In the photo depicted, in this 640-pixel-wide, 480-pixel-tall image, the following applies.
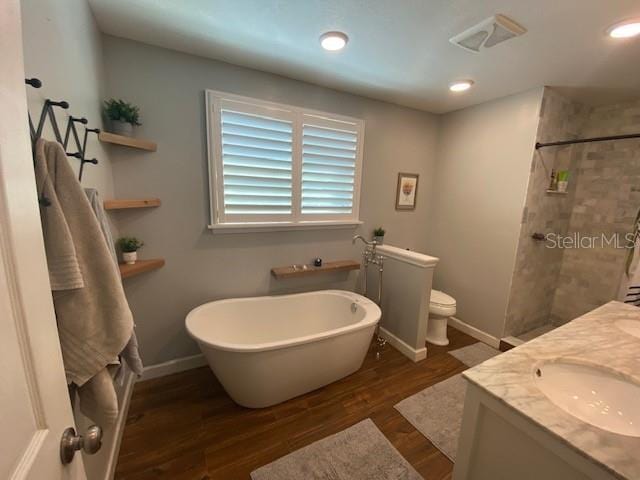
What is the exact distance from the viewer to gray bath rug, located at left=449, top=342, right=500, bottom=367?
248 cm

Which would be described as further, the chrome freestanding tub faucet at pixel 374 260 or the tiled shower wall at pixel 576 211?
the chrome freestanding tub faucet at pixel 374 260

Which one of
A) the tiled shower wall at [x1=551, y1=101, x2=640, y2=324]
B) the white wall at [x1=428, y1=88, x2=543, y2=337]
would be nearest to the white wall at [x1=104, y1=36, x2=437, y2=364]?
the white wall at [x1=428, y1=88, x2=543, y2=337]

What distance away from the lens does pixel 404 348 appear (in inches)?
100

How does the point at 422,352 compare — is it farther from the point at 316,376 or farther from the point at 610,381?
the point at 610,381

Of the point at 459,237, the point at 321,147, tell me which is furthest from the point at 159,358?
the point at 459,237

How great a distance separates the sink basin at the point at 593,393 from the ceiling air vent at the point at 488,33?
5.75 feet

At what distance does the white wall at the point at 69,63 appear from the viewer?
2.95 ft

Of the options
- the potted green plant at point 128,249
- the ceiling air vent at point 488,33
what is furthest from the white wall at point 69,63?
the ceiling air vent at point 488,33

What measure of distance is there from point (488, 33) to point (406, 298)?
2.04 m

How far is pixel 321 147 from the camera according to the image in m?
2.47

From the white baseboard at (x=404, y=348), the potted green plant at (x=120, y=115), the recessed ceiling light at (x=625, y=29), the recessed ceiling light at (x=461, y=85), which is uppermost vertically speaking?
the recessed ceiling light at (x=461, y=85)

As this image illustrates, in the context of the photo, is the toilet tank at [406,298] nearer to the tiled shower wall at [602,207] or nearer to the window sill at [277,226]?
the window sill at [277,226]

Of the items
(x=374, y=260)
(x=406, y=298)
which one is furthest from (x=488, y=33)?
(x=406, y=298)

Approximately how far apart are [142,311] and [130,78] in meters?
1.69
